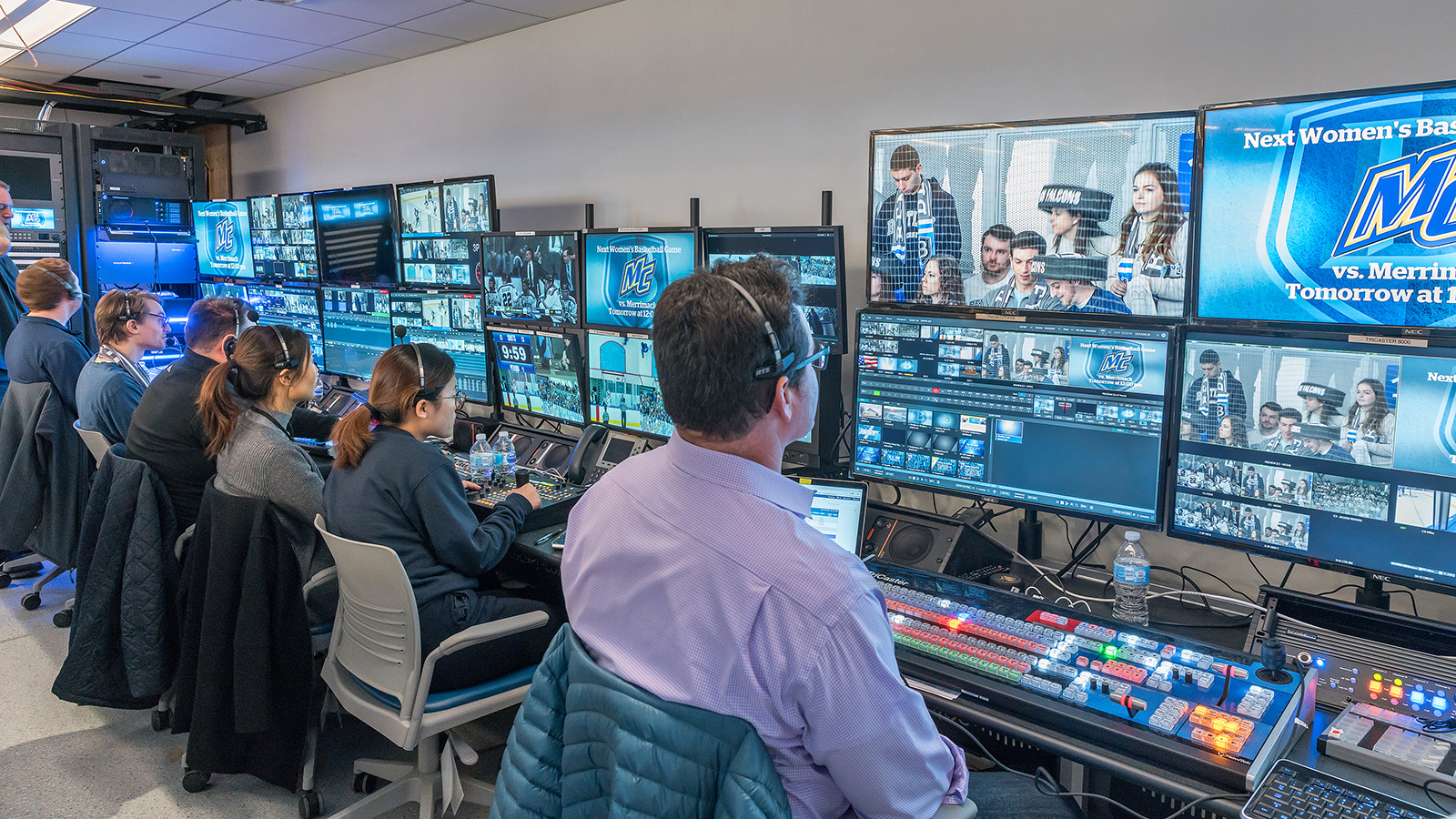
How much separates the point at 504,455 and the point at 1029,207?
214 centimetres

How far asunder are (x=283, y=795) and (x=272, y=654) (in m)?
0.60

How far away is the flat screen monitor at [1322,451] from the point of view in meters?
1.57

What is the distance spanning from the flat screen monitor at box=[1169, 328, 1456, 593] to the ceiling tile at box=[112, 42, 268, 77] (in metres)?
4.93

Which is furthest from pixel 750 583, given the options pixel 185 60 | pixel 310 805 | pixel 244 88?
pixel 244 88

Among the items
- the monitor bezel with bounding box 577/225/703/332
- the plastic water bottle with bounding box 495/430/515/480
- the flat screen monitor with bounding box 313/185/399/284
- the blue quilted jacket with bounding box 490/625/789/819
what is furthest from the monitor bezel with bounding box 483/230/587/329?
the blue quilted jacket with bounding box 490/625/789/819

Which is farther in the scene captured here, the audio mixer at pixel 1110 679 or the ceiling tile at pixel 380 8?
the ceiling tile at pixel 380 8

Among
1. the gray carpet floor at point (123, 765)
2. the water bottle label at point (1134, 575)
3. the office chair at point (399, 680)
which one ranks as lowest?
the gray carpet floor at point (123, 765)

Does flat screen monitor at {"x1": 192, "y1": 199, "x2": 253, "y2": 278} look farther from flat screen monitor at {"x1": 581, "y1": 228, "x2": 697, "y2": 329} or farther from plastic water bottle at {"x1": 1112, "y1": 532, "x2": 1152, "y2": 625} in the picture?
plastic water bottle at {"x1": 1112, "y1": 532, "x2": 1152, "y2": 625}

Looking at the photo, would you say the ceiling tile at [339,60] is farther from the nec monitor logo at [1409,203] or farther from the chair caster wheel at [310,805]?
the nec monitor logo at [1409,203]

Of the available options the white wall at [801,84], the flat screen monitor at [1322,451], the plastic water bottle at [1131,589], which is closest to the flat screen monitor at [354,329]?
the white wall at [801,84]

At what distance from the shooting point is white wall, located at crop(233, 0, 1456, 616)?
2.00m

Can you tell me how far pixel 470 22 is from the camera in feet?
12.5

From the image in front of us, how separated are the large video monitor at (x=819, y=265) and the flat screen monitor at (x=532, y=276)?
0.89 metres

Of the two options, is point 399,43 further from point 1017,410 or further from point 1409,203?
point 1409,203
